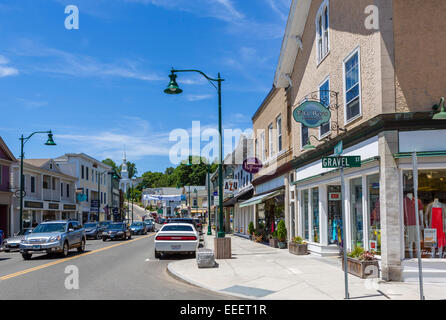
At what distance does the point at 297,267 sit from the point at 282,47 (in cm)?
1111

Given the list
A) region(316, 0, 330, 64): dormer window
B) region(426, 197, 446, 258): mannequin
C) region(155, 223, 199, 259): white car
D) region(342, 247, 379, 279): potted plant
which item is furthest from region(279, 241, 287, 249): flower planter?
region(426, 197, 446, 258): mannequin

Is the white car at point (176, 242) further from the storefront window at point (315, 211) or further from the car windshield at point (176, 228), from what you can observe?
the storefront window at point (315, 211)

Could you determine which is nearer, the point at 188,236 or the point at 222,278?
the point at 222,278

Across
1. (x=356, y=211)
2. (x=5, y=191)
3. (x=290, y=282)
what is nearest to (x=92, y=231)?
(x=5, y=191)

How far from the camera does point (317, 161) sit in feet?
57.1

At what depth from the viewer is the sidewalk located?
941cm

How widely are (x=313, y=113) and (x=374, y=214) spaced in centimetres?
401

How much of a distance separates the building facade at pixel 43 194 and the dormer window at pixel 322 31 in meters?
29.2

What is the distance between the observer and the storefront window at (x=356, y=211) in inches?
549

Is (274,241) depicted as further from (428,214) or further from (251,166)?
(428,214)

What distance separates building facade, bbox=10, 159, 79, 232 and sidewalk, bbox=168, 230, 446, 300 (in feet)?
91.4
